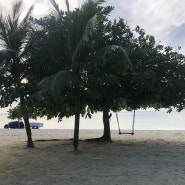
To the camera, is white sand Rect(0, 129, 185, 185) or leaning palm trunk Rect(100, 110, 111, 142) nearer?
white sand Rect(0, 129, 185, 185)

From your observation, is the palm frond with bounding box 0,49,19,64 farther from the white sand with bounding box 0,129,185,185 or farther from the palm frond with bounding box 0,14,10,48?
the white sand with bounding box 0,129,185,185

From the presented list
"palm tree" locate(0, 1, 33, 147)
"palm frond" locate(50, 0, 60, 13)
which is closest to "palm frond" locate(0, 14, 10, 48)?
"palm tree" locate(0, 1, 33, 147)

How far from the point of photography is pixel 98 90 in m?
15.8

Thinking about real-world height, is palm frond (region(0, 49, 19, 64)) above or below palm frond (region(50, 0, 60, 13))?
below

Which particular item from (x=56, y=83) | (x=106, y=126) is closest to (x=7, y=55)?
(x=56, y=83)

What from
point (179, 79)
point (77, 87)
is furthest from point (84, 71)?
point (179, 79)

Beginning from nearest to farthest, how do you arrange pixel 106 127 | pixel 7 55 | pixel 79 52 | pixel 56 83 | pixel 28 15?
pixel 56 83
pixel 79 52
pixel 7 55
pixel 28 15
pixel 106 127

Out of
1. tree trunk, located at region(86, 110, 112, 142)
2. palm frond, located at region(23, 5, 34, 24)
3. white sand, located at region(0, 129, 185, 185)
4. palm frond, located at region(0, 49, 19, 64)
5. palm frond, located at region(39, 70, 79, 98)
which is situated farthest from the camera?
tree trunk, located at region(86, 110, 112, 142)

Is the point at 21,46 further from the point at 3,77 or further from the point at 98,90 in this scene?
the point at 98,90

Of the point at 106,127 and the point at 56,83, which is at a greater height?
the point at 56,83

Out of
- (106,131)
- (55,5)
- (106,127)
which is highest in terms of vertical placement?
(55,5)

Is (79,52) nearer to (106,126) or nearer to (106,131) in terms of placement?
(106,126)

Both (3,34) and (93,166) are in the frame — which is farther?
(3,34)

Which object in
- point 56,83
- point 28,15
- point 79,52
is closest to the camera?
point 56,83
